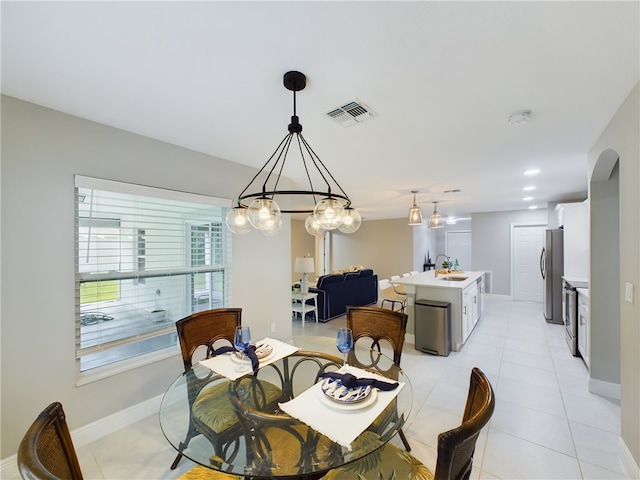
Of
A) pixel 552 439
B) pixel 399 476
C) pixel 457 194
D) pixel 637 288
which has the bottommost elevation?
pixel 552 439

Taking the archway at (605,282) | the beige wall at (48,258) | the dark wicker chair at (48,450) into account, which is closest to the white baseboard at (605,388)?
the archway at (605,282)

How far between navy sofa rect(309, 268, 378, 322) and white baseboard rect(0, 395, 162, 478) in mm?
3246

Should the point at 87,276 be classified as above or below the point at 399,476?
above

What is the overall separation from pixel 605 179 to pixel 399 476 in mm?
3335

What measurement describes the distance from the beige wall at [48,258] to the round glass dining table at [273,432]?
3.31 feet

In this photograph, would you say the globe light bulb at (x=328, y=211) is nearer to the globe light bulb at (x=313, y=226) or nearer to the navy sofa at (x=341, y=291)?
the globe light bulb at (x=313, y=226)

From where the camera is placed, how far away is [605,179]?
2701 mm

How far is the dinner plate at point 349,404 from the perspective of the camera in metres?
1.25

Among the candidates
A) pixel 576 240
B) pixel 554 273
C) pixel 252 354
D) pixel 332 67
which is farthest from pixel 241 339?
pixel 554 273

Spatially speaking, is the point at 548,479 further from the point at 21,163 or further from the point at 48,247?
the point at 21,163

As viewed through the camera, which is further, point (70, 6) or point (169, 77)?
point (169, 77)

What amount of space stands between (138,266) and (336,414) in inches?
83.7

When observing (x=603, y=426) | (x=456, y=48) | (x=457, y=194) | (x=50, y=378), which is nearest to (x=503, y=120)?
(x=456, y=48)

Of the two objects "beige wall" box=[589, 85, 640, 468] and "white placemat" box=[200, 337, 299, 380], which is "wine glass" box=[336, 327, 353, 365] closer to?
"white placemat" box=[200, 337, 299, 380]
